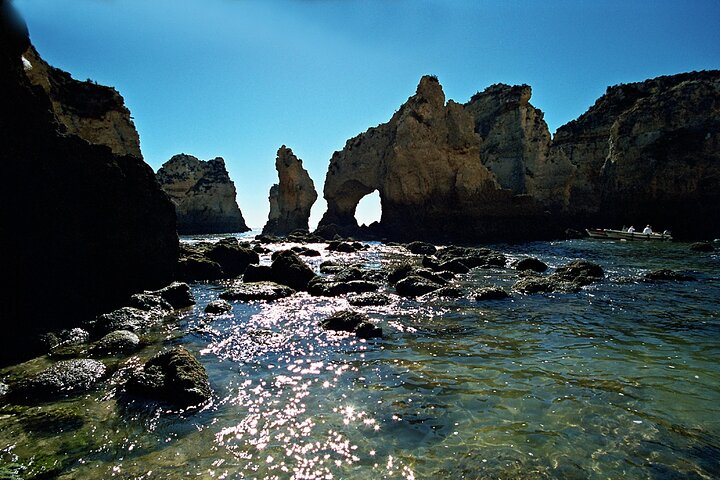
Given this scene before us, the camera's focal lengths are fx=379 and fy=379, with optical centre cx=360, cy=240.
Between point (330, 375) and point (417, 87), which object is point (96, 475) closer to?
point (330, 375)

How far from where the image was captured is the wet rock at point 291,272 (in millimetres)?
17578

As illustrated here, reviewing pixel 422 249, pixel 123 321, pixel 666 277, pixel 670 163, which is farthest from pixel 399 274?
pixel 670 163

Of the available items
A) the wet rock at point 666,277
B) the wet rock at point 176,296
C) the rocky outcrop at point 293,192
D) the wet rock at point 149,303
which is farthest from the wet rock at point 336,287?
the rocky outcrop at point 293,192

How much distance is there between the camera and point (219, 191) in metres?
95.1

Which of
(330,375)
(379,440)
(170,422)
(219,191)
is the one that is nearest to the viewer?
(379,440)

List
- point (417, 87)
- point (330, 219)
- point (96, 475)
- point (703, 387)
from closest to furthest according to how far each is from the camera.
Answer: point (96, 475)
point (703, 387)
point (417, 87)
point (330, 219)

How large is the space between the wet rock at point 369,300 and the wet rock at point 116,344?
6.99 m

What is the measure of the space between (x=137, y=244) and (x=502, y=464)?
47.2ft

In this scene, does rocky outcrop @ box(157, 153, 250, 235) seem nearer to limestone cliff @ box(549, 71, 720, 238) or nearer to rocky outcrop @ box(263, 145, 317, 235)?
rocky outcrop @ box(263, 145, 317, 235)

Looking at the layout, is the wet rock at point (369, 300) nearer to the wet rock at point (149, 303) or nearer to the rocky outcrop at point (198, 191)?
the wet rock at point (149, 303)

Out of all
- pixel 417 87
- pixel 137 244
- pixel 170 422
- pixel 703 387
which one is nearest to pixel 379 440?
pixel 170 422

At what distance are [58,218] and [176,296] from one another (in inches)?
175

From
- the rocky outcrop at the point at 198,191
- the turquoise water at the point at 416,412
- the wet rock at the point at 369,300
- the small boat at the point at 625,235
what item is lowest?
the wet rock at the point at 369,300

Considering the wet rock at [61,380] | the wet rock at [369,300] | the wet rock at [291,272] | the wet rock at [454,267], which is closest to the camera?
the wet rock at [61,380]
